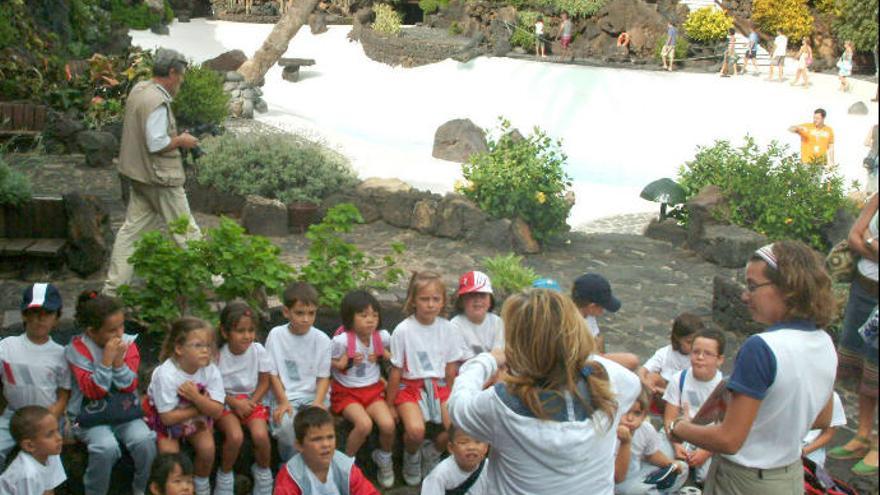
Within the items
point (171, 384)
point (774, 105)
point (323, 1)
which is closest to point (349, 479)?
point (171, 384)

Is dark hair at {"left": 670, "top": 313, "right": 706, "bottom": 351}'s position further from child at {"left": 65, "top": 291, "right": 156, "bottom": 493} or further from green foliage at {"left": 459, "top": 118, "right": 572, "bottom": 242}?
green foliage at {"left": 459, "top": 118, "right": 572, "bottom": 242}

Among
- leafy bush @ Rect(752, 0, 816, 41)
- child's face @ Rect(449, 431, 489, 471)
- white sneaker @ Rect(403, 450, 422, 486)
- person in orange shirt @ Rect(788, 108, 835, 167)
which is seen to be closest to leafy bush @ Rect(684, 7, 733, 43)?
leafy bush @ Rect(752, 0, 816, 41)

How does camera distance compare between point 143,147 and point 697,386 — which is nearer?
point 697,386

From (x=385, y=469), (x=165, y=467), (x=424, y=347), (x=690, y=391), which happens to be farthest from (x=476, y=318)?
(x=165, y=467)

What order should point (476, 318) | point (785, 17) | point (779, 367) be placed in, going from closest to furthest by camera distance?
point (779, 367), point (476, 318), point (785, 17)

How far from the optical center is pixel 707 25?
2639cm

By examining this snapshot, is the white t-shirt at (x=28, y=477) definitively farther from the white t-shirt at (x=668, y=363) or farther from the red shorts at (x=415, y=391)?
the white t-shirt at (x=668, y=363)

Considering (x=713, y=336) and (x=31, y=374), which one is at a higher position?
(x=713, y=336)

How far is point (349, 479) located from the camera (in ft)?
14.8

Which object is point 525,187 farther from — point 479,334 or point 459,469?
point 459,469

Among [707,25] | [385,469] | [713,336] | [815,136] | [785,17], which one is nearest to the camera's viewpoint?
[713,336]

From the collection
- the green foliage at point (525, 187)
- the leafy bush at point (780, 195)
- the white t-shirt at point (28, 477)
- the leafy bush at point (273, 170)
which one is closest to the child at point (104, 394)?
the white t-shirt at point (28, 477)

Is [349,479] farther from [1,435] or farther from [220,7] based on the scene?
[220,7]

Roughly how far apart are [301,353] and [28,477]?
145cm
